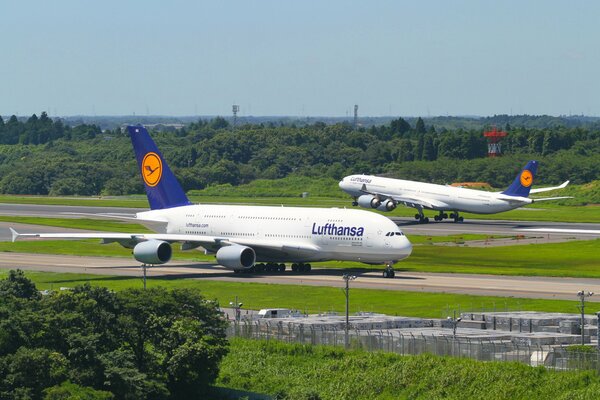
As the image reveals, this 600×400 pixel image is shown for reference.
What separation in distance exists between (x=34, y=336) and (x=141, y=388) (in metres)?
6.58

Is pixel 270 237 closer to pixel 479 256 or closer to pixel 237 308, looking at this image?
pixel 479 256

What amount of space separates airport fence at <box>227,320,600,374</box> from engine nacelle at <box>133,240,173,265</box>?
27559mm

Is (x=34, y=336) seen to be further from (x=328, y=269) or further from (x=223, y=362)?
(x=328, y=269)

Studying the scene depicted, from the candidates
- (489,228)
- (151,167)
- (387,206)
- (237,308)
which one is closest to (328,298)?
(237,308)

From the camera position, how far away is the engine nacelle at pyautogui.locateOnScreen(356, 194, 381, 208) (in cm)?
16925

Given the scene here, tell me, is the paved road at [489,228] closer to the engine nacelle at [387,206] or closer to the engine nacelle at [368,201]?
the engine nacelle at [387,206]

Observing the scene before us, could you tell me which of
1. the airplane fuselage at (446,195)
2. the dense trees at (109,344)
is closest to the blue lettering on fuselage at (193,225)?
the dense trees at (109,344)

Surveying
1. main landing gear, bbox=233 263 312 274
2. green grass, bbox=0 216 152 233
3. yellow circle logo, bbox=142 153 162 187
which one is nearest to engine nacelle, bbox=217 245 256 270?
main landing gear, bbox=233 263 312 274

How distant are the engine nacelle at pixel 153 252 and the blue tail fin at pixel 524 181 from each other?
Answer: 67.7m

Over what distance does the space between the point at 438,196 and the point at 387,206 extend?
685 cm

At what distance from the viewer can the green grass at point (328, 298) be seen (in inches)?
3356

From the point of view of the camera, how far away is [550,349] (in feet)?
219

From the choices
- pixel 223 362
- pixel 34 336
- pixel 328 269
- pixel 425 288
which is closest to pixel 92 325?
pixel 34 336

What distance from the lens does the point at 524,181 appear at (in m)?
163
